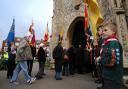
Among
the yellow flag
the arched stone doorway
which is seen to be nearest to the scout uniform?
the yellow flag

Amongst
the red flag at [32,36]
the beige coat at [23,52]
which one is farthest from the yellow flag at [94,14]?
the red flag at [32,36]

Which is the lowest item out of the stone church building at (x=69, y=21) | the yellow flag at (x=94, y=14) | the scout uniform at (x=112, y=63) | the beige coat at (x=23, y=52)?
the scout uniform at (x=112, y=63)

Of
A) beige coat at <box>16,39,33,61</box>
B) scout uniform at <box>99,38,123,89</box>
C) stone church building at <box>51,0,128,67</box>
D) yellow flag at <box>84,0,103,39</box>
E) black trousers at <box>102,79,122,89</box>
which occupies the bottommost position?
black trousers at <box>102,79,122,89</box>

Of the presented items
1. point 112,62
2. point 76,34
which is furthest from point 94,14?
point 76,34

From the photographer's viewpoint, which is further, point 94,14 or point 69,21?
point 69,21

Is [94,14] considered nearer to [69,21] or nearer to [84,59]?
[84,59]

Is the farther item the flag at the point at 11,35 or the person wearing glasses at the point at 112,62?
the flag at the point at 11,35

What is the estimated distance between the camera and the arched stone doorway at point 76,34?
20.9 meters

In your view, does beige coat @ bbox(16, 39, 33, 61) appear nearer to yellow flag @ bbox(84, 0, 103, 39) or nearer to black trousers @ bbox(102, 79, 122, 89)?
yellow flag @ bbox(84, 0, 103, 39)

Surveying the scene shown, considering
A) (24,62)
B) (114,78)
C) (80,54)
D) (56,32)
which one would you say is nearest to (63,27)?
(56,32)

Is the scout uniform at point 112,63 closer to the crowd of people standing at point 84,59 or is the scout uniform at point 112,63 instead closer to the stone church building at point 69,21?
the crowd of people standing at point 84,59

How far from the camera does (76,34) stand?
71.1 feet

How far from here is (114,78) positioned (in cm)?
461

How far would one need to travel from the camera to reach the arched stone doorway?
68.6ft
